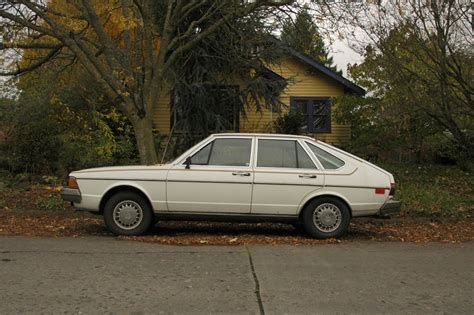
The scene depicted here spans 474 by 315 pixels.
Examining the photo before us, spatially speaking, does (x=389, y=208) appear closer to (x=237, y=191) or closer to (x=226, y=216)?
(x=237, y=191)

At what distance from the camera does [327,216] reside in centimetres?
816

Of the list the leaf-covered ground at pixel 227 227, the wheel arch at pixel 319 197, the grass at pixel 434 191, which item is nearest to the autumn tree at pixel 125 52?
the leaf-covered ground at pixel 227 227

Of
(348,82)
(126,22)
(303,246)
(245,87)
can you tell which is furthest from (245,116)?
(303,246)

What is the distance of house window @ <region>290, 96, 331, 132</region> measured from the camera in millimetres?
22875

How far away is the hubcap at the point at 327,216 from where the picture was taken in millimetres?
8148

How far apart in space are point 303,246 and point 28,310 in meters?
4.08

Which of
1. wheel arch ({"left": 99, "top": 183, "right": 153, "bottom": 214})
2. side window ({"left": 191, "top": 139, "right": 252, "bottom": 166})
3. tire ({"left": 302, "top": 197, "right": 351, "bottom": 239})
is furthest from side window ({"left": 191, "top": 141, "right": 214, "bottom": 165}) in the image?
tire ({"left": 302, "top": 197, "right": 351, "bottom": 239})

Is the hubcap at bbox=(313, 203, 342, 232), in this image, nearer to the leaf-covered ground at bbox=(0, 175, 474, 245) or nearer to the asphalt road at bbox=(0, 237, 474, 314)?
the leaf-covered ground at bbox=(0, 175, 474, 245)

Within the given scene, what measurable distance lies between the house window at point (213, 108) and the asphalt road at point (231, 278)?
10.2 metres

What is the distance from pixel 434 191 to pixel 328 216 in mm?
5910

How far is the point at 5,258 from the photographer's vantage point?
676 cm

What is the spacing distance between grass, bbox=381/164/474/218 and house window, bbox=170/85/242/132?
5.61 m

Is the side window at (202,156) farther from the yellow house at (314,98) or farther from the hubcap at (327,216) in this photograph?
the yellow house at (314,98)

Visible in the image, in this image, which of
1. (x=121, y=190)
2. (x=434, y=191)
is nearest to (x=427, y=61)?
(x=434, y=191)
